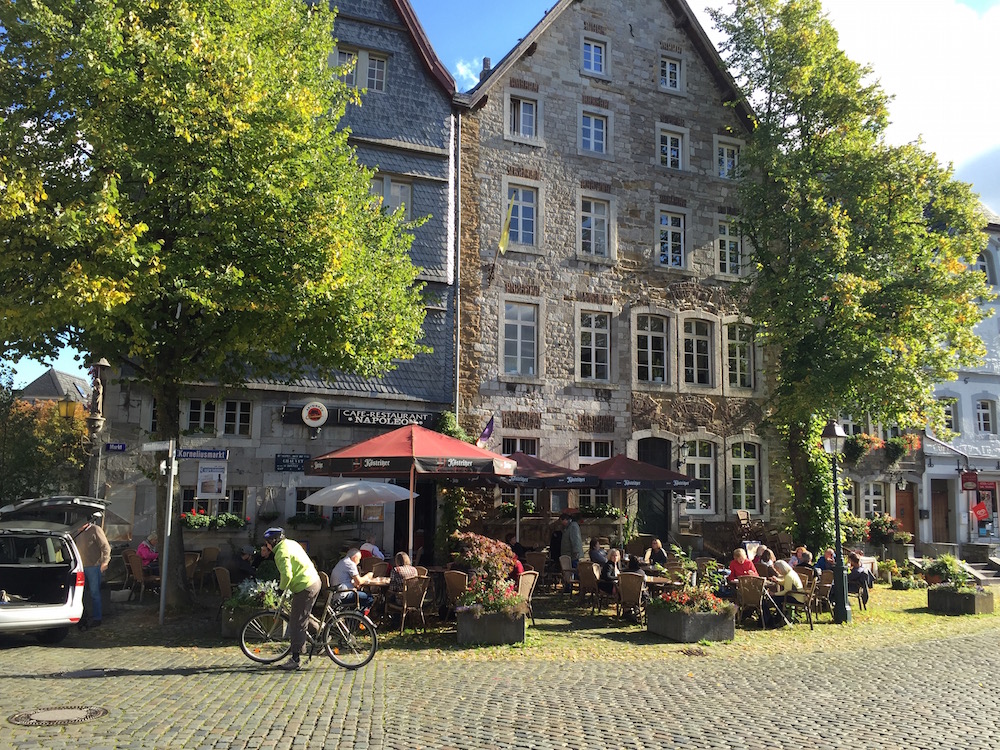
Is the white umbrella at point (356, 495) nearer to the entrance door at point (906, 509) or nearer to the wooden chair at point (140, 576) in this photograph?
the wooden chair at point (140, 576)

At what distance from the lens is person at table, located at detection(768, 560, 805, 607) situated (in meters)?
13.7

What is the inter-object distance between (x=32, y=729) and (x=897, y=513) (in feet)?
85.7

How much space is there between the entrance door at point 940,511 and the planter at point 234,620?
24357 millimetres

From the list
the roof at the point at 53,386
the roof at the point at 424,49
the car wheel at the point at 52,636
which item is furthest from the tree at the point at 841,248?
the roof at the point at 53,386

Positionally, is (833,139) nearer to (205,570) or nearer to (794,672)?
(794,672)

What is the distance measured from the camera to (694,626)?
11.8 m

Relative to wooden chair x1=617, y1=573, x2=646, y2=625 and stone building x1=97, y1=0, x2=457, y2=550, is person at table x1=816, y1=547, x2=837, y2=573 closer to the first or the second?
wooden chair x1=617, y1=573, x2=646, y2=625

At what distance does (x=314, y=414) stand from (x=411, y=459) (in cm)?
728

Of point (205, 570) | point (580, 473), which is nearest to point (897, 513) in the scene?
point (580, 473)

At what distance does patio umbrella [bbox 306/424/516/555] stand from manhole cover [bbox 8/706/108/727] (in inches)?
219

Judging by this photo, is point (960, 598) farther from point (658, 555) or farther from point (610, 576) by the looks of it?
point (610, 576)

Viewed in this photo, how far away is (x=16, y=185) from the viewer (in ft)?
32.6

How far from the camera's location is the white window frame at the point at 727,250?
24.3m

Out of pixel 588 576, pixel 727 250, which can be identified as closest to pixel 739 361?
pixel 727 250
